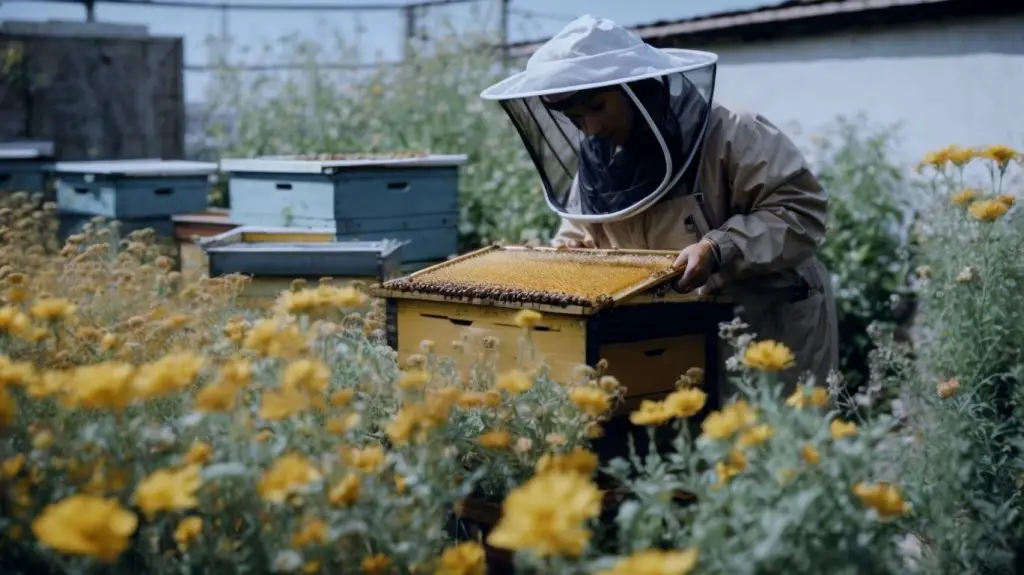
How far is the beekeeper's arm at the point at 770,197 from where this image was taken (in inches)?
116

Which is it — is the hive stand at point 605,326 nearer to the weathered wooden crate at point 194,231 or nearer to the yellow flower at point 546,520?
the yellow flower at point 546,520

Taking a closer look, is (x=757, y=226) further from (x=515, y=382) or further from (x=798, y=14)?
(x=798, y=14)

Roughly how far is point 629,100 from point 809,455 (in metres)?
1.45

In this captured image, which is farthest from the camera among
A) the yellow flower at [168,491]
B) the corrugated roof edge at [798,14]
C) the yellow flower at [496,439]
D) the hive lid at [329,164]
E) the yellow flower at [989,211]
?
the corrugated roof edge at [798,14]

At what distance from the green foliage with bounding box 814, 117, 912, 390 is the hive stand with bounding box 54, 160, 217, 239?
301 centimetres

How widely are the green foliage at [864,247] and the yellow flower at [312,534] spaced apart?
427 cm

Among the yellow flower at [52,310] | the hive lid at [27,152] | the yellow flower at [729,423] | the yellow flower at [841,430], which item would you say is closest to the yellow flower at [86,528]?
the yellow flower at [52,310]

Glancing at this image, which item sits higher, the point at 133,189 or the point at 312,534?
the point at 133,189

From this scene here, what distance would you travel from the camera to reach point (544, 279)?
260cm

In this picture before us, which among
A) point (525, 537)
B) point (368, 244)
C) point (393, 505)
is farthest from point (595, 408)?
point (368, 244)

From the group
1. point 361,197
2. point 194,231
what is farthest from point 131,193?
point 361,197

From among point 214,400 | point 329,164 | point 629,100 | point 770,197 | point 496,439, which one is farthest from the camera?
point 329,164

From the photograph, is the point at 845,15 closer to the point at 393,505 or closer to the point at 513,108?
the point at 513,108

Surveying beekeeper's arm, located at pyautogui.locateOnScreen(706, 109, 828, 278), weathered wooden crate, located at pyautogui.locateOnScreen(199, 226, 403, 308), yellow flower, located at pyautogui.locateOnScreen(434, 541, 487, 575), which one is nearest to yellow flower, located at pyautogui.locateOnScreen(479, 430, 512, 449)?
yellow flower, located at pyautogui.locateOnScreen(434, 541, 487, 575)
